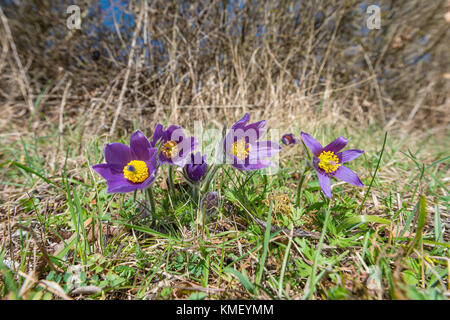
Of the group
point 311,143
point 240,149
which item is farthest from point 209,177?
point 311,143

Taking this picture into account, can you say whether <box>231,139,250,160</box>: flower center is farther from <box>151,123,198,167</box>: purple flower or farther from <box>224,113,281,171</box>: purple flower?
<box>151,123,198,167</box>: purple flower

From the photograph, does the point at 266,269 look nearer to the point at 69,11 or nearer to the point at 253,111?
the point at 253,111

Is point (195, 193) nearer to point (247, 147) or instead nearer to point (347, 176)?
point (247, 147)

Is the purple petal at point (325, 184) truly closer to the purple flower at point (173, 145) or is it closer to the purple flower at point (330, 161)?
the purple flower at point (330, 161)

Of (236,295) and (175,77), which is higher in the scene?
(175,77)

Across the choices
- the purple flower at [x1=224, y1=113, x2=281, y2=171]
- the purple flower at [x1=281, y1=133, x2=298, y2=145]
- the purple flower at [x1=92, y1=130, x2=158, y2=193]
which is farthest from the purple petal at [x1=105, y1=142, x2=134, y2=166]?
the purple flower at [x1=281, y1=133, x2=298, y2=145]

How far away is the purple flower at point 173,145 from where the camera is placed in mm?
1050

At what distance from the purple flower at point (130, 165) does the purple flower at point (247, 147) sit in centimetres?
33

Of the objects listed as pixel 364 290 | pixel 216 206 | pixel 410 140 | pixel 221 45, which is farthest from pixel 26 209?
pixel 410 140

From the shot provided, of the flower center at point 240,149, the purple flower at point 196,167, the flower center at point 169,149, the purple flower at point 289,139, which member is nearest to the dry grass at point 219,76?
the purple flower at point 289,139

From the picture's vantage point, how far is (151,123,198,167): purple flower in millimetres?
1050

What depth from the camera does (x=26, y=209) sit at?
144 cm

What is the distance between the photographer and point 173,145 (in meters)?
1.12
